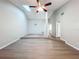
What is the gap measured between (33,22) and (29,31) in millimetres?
1620

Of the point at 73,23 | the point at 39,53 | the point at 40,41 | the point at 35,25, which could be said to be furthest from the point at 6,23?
the point at 35,25

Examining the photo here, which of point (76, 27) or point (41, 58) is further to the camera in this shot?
point (76, 27)

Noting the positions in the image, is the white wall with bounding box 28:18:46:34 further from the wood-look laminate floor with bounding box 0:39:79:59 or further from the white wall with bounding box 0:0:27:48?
the wood-look laminate floor with bounding box 0:39:79:59

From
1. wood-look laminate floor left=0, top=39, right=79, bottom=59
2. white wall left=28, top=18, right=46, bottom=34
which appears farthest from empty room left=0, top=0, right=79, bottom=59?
white wall left=28, top=18, right=46, bottom=34

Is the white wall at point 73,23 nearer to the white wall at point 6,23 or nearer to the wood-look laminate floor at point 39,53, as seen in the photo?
the wood-look laminate floor at point 39,53

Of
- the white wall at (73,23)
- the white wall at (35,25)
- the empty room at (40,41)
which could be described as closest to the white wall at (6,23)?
the empty room at (40,41)

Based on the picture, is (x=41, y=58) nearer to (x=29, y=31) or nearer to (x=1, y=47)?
(x=1, y=47)

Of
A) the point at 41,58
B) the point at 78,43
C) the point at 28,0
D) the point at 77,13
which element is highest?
the point at 28,0

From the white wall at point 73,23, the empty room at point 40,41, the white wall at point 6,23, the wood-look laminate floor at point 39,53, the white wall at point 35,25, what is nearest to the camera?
the wood-look laminate floor at point 39,53

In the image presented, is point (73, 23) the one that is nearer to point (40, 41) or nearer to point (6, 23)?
point (40, 41)

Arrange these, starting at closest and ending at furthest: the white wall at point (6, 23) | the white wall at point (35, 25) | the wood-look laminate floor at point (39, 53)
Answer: the wood-look laminate floor at point (39, 53)
the white wall at point (6, 23)
the white wall at point (35, 25)

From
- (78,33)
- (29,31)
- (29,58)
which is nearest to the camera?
(29,58)

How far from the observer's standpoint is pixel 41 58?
4.07 metres

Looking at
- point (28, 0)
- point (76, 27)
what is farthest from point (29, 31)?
point (76, 27)
